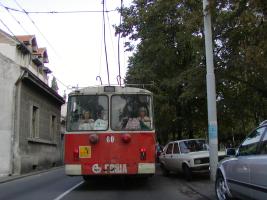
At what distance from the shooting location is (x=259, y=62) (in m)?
12.7

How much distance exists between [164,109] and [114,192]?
46.9 ft

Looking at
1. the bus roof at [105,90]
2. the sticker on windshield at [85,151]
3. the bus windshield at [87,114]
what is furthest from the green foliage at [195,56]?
the sticker on windshield at [85,151]

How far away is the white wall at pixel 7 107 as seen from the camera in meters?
25.1

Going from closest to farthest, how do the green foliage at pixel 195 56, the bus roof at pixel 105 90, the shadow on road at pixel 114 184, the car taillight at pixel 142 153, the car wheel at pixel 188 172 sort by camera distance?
the green foliage at pixel 195 56 < the car taillight at pixel 142 153 < the bus roof at pixel 105 90 < the shadow on road at pixel 114 184 < the car wheel at pixel 188 172

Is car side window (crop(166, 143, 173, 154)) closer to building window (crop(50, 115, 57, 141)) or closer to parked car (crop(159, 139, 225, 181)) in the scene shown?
parked car (crop(159, 139, 225, 181))

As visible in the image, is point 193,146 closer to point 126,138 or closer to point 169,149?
point 169,149

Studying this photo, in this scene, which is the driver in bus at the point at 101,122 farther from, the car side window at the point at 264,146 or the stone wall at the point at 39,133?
the stone wall at the point at 39,133

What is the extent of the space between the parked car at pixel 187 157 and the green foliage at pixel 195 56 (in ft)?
6.81

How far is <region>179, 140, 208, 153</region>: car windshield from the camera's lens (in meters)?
19.2

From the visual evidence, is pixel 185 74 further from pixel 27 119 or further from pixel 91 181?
pixel 27 119

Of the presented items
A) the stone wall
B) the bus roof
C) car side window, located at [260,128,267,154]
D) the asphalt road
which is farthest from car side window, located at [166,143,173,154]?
car side window, located at [260,128,267,154]

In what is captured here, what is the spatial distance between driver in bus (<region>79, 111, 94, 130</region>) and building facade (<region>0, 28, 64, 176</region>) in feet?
37.8

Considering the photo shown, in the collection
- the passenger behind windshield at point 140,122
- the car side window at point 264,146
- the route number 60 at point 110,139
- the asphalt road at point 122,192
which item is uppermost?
the passenger behind windshield at point 140,122

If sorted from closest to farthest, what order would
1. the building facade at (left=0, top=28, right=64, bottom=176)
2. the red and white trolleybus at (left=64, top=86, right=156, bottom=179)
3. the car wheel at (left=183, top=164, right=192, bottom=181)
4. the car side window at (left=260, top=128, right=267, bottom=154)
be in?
the car side window at (left=260, top=128, right=267, bottom=154)
the red and white trolleybus at (left=64, top=86, right=156, bottom=179)
the car wheel at (left=183, top=164, right=192, bottom=181)
the building facade at (left=0, top=28, right=64, bottom=176)
